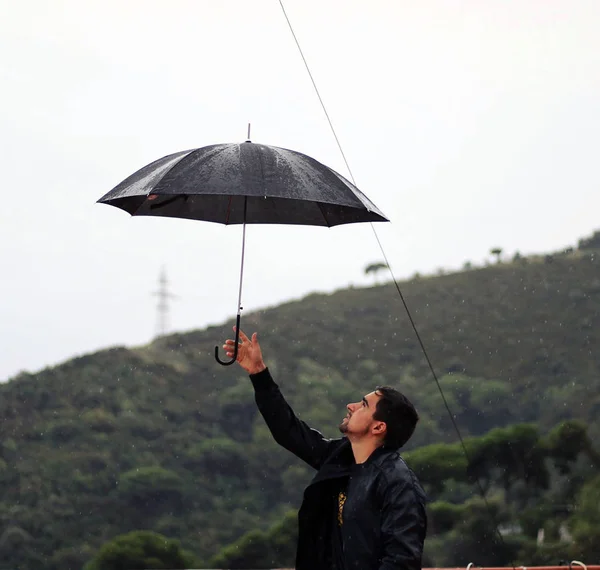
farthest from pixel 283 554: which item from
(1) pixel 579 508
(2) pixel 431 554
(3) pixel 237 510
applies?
(1) pixel 579 508

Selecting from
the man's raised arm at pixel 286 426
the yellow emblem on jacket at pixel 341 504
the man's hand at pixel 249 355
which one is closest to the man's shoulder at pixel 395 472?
the yellow emblem on jacket at pixel 341 504

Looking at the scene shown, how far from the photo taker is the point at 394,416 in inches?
118

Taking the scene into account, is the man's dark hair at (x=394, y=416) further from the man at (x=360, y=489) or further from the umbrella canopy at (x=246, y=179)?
the umbrella canopy at (x=246, y=179)

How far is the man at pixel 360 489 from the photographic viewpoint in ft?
9.10

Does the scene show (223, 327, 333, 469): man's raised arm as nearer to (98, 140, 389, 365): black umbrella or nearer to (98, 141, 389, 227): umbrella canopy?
(98, 140, 389, 365): black umbrella


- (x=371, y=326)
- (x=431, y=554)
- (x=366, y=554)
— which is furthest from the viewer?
(x=371, y=326)

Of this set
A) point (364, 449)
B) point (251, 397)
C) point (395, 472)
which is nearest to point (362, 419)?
point (364, 449)

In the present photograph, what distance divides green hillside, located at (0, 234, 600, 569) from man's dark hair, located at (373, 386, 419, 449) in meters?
33.2

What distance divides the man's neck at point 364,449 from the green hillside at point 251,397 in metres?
33.1

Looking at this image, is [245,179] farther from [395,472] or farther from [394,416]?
[395,472]

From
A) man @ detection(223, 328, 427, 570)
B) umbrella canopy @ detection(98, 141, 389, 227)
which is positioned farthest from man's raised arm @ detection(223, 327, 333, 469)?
umbrella canopy @ detection(98, 141, 389, 227)

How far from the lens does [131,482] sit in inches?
1501

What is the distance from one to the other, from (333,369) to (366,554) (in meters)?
42.7

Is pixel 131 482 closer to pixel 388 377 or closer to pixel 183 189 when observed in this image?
pixel 388 377
